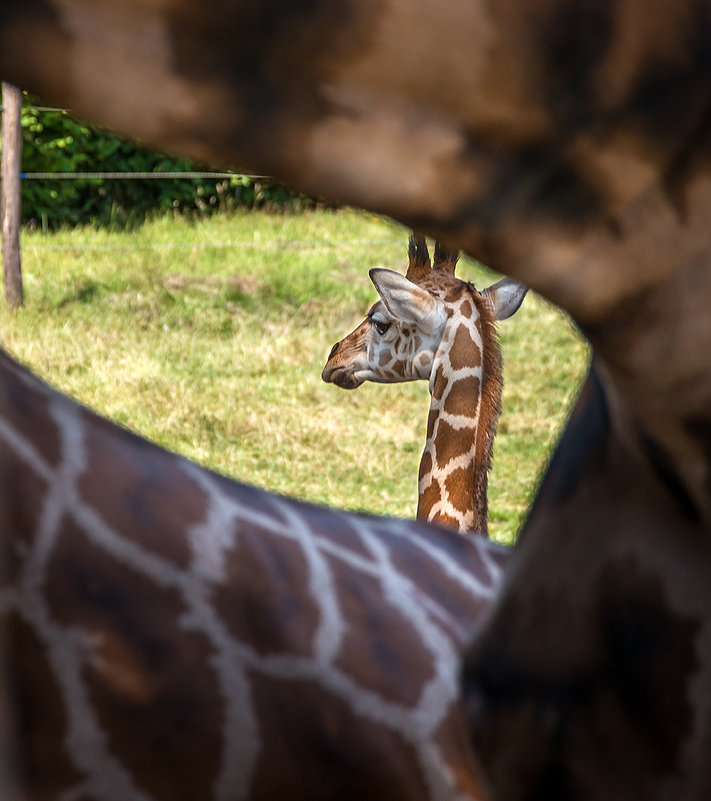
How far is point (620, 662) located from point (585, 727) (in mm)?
37

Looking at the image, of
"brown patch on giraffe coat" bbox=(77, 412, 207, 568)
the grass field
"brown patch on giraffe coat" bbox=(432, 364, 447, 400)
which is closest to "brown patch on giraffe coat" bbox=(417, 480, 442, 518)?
"brown patch on giraffe coat" bbox=(432, 364, 447, 400)

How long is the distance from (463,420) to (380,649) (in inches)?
87.4

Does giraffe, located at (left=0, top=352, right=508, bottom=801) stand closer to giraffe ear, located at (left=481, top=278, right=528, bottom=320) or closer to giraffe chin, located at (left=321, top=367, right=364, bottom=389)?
giraffe ear, located at (left=481, top=278, right=528, bottom=320)

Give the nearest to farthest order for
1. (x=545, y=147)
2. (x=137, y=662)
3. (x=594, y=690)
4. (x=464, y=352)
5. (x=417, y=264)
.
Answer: (x=545, y=147) → (x=594, y=690) → (x=137, y=662) → (x=464, y=352) → (x=417, y=264)

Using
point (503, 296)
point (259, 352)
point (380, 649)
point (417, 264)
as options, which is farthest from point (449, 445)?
point (259, 352)

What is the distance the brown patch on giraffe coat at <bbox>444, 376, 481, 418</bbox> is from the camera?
3.26 m

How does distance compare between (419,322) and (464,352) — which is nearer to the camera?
(464,352)

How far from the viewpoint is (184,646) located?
952 millimetres

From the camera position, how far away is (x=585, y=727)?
1.64 feet

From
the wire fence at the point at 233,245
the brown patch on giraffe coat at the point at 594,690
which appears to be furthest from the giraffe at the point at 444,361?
the wire fence at the point at 233,245

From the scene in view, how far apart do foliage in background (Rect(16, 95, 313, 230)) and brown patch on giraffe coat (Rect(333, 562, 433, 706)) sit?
6609 millimetres

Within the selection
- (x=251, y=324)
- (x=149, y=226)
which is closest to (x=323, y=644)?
(x=251, y=324)

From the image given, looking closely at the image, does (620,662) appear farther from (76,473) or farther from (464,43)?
(76,473)

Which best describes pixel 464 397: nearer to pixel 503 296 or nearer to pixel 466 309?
pixel 466 309
